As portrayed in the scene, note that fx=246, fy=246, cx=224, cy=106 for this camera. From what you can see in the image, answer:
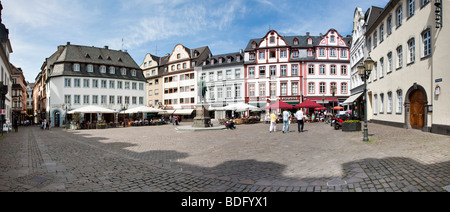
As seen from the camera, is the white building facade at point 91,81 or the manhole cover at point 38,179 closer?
the manhole cover at point 38,179

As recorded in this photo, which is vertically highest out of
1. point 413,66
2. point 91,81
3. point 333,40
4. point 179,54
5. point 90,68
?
point 179,54

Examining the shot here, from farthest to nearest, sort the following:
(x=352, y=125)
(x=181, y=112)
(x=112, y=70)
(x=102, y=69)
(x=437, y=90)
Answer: (x=181, y=112) → (x=112, y=70) → (x=102, y=69) → (x=352, y=125) → (x=437, y=90)

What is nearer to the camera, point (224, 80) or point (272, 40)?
point (272, 40)

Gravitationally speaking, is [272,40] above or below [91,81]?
above

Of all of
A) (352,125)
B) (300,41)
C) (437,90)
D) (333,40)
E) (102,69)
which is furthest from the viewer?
(300,41)

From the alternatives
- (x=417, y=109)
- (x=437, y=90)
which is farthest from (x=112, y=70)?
(x=437, y=90)

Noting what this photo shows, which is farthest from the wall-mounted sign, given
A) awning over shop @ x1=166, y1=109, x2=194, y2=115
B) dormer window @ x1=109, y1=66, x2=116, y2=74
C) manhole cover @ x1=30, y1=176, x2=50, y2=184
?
dormer window @ x1=109, y1=66, x2=116, y2=74

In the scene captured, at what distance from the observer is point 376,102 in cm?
2353

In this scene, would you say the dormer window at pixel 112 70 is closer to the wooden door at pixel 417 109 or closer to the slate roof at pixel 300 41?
the slate roof at pixel 300 41

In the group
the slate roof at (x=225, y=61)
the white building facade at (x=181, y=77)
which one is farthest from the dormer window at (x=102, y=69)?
the slate roof at (x=225, y=61)

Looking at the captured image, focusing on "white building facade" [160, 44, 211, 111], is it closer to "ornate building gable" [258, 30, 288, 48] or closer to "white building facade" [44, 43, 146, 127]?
"white building facade" [44, 43, 146, 127]

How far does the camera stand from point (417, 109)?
15.4 meters

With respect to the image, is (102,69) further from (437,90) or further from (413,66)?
(437,90)

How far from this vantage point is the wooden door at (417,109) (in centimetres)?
1478
